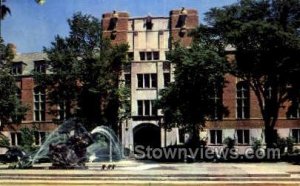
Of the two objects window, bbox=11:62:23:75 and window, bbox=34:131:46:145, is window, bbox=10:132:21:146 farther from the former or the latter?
window, bbox=11:62:23:75

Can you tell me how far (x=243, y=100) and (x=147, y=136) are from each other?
11825 millimetres

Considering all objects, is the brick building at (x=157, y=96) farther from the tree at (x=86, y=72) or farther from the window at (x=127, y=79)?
the tree at (x=86, y=72)

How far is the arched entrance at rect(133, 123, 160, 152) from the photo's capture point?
61.7 meters

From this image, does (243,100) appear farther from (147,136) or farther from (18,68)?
(18,68)

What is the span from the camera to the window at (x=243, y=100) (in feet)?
203

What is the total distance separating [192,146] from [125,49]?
12.4 metres

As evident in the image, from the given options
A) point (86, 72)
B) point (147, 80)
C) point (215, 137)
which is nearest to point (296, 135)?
point (215, 137)

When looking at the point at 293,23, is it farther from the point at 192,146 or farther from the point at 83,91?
the point at 83,91

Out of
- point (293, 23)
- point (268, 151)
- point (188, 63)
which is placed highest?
point (293, 23)

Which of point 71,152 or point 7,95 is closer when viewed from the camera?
point 71,152

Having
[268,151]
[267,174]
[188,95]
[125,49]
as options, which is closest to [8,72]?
[125,49]

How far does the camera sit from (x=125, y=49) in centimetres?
5547

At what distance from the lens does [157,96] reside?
60938 millimetres

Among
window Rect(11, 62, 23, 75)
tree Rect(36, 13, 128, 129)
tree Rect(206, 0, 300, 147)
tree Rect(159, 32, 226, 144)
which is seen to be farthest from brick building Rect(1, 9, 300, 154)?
tree Rect(206, 0, 300, 147)
